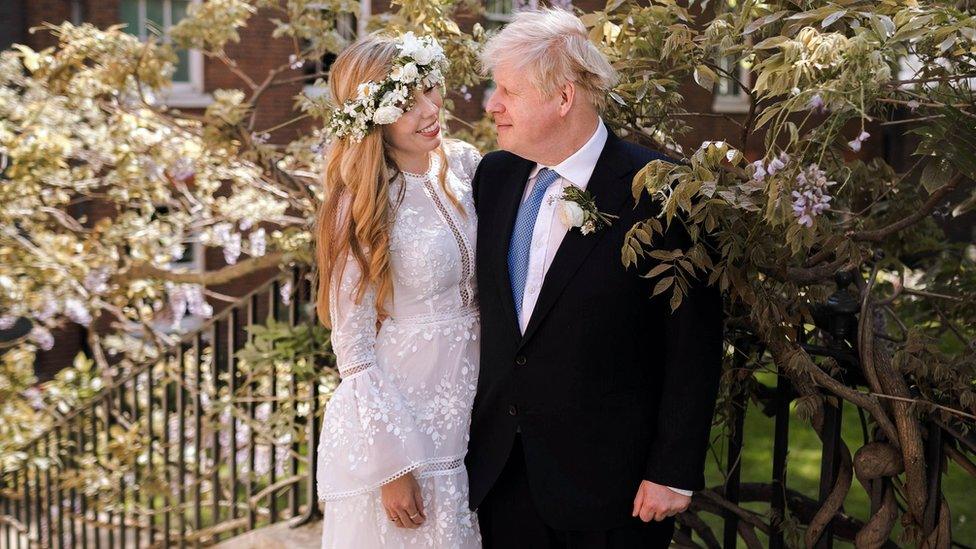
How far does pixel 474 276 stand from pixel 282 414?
1.84 metres

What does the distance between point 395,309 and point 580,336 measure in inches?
22.4

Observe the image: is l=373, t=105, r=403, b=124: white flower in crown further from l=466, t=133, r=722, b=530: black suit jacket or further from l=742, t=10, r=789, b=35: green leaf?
l=742, t=10, r=789, b=35: green leaf

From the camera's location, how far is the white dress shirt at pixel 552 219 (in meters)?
2.61

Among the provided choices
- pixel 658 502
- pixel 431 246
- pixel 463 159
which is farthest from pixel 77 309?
pixel 658 502

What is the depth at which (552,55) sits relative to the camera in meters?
2.53

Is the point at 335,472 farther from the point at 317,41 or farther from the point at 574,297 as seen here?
the point at 317,41

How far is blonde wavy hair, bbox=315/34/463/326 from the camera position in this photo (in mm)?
2686

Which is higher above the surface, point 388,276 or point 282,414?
point 388,276

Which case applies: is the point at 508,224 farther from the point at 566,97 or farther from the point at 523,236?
the point at 566,97

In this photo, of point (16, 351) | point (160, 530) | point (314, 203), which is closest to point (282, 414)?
point (314, 203)

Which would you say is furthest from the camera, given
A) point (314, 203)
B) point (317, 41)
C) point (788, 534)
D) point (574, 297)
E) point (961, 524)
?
point (961, 524)

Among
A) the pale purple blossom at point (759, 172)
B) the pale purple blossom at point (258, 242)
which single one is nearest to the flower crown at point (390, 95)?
the pale purple blossom at point (759, 172)

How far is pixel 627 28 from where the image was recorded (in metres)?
3.10

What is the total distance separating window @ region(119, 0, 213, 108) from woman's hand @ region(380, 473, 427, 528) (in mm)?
9957
